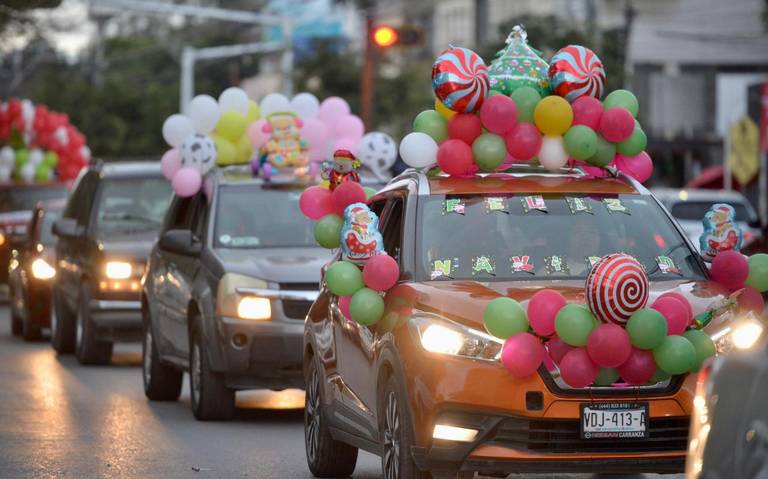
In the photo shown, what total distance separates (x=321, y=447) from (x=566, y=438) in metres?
2.63

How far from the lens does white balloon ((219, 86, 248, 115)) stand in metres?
16.8

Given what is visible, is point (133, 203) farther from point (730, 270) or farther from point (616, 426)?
point (616, 426)

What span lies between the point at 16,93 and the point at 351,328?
72598 millimetres

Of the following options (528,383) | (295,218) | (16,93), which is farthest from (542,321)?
(16,93)

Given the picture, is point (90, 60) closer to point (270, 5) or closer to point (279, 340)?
point (270, 5)

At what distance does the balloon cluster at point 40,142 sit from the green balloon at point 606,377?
27.3 metres

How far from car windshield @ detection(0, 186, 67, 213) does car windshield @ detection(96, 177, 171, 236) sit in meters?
10.5

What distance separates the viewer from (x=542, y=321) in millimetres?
8633

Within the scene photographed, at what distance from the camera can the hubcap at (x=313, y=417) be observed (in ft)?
36.3

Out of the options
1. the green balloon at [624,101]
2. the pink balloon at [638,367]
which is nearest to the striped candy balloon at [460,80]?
the green balloon at [624,101]

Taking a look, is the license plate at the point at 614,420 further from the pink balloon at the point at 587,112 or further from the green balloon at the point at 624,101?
the green balloon at the point at 624,101

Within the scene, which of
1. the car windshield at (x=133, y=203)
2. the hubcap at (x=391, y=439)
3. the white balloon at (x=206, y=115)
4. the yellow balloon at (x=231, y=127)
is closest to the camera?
the hubcap at (x=391, y=439)

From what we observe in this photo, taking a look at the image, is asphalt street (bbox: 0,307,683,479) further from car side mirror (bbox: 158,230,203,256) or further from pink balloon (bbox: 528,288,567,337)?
pink balloon (bbox: 528,288,567,337)

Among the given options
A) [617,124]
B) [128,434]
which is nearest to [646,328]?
[617,124]
